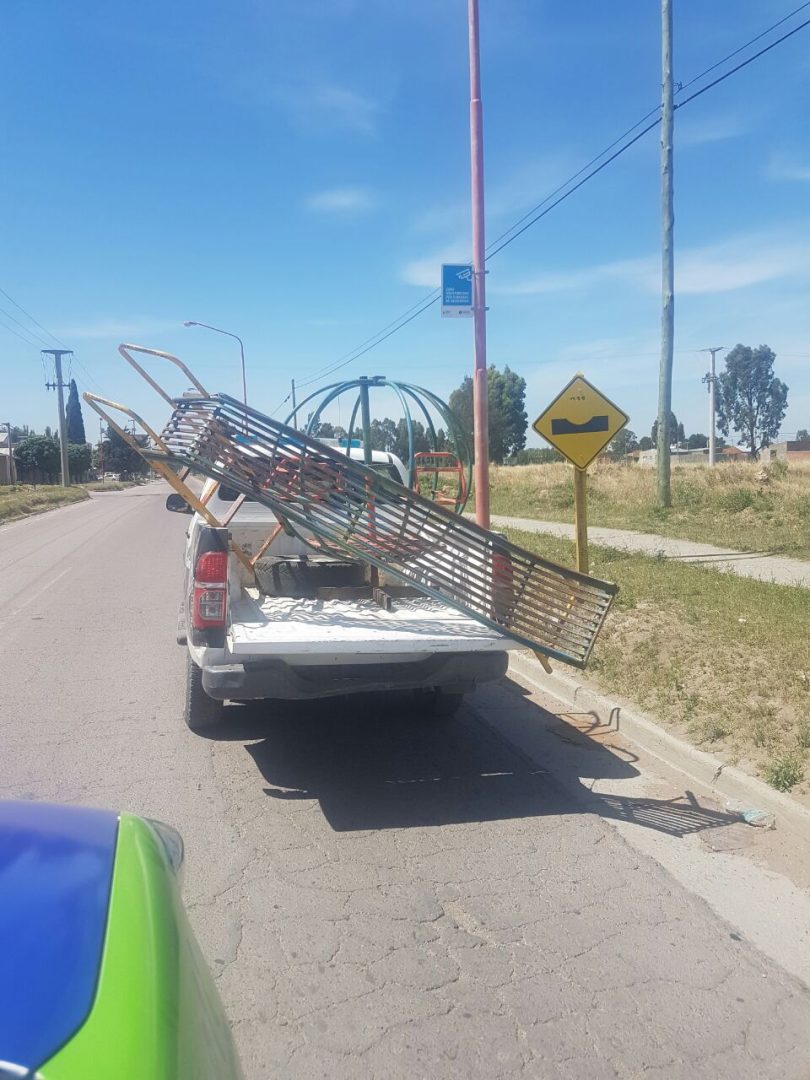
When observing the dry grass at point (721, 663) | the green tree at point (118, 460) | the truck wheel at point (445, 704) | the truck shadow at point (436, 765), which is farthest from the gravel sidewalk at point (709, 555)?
the green tree at point (118, 460)

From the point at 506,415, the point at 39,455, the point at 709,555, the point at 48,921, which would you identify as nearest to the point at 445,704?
the point at 48,921

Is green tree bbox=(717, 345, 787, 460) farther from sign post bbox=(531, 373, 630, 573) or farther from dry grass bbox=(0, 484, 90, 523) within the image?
sign post bbox=(531, 373, 630, 573)

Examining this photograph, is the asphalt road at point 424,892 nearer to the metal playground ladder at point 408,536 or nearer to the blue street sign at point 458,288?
the metal playground ladder at point 408,536

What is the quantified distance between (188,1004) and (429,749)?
14.7ft

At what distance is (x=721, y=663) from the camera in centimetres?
692

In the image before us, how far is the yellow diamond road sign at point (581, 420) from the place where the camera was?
7367 mm

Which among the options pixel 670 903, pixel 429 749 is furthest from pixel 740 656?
pixel 670 903

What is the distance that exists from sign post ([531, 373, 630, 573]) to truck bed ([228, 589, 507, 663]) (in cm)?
209

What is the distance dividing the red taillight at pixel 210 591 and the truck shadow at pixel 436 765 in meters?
1.04

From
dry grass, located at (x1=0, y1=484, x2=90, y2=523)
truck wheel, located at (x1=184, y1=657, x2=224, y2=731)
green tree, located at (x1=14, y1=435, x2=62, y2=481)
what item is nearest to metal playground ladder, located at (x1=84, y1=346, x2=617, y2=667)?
truck wheel, located at (x1=184, y1=657, x2=224, y2=731)

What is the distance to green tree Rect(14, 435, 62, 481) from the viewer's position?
77438 mm

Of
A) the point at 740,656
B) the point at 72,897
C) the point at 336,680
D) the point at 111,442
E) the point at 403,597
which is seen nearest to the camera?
the point at 72,897

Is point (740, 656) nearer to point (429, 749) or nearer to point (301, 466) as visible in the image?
point (429, 749)

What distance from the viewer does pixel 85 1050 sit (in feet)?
4.48
